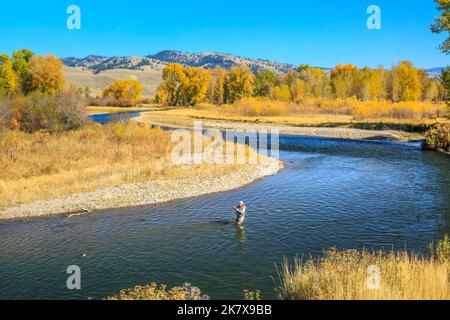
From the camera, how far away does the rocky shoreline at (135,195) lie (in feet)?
83.3

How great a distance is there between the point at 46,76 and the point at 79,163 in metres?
40.0

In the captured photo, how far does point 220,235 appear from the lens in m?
20.8

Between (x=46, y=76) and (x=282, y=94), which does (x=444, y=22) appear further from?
(x=282, y=94)

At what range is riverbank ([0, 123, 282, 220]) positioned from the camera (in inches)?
1070

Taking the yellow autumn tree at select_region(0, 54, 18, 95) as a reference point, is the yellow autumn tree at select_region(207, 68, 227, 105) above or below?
above

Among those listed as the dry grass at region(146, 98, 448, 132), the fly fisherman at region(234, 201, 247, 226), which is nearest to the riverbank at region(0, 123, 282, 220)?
the fly fisherman at region(234, 201, 247, 226)

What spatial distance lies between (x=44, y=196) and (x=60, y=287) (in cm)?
1432

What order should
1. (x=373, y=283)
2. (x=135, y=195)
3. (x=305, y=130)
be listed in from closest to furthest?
(x=373, y=283) → (x=135, y=195) → (x=305, y=130)

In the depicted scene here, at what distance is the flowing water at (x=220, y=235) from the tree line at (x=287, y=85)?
97203 mm

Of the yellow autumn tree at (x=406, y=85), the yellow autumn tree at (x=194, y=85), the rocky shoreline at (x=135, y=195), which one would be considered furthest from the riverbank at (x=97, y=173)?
the yellow autumn tree at (x=194, y=85)

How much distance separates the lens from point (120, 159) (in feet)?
126
